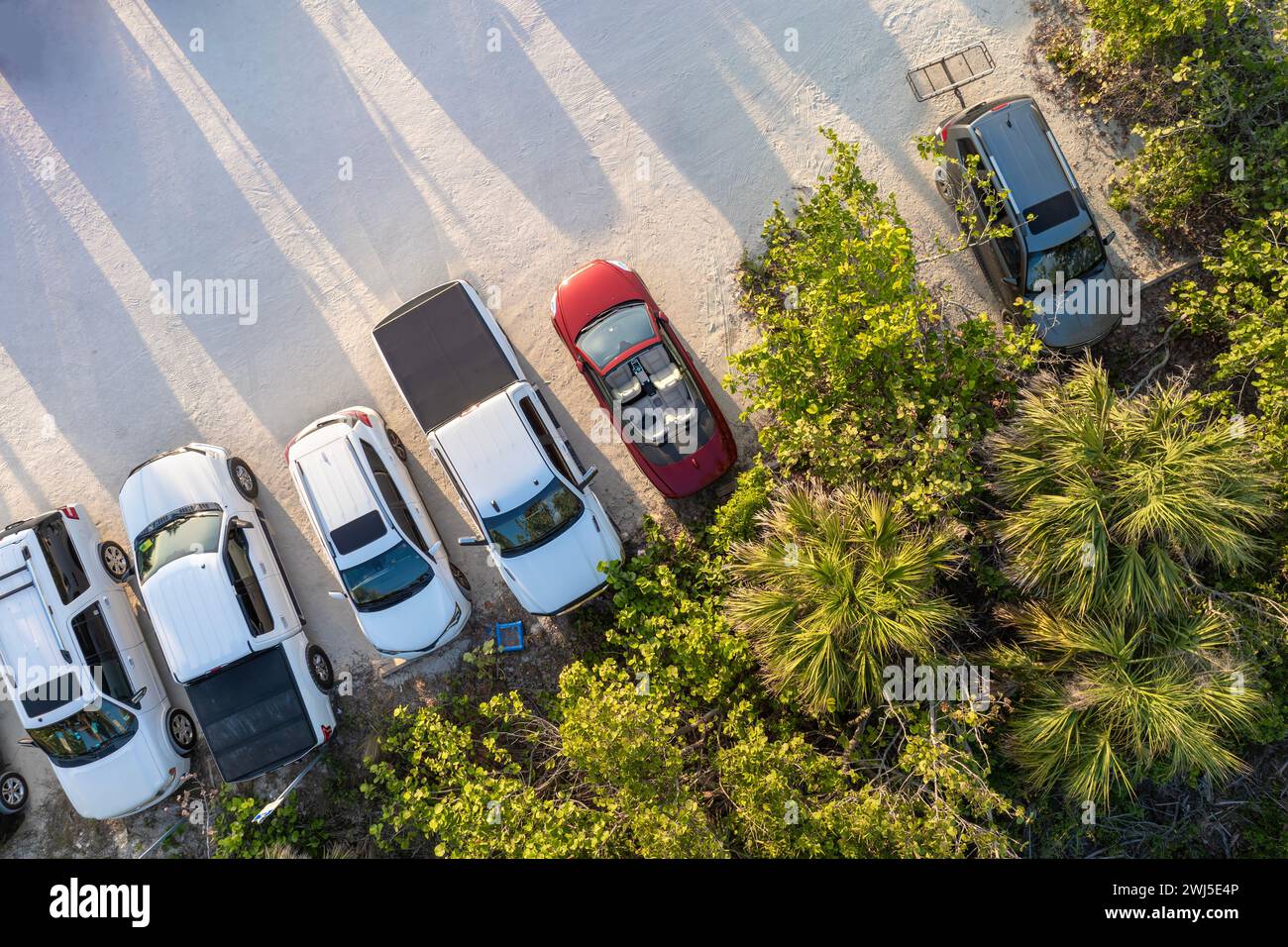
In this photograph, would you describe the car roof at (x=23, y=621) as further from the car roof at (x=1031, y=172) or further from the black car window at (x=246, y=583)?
the car roof at (x=1031, y=172)

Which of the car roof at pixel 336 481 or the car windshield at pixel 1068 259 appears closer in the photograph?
the car roof at pixel 336 481

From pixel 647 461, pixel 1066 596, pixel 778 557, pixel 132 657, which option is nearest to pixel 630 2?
pixel 647 461

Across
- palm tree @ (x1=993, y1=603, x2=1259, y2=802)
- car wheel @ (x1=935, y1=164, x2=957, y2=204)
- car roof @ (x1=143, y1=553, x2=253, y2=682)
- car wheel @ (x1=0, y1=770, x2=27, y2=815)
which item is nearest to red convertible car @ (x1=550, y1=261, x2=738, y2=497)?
palm tree @ (x1=993, y1=603, x2=1259, y2=802)

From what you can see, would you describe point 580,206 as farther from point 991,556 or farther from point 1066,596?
point 1066,596

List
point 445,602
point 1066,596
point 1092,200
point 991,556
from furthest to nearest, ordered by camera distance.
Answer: point 1092,200 < point 445,602 < point 991,556 < point 1066,596

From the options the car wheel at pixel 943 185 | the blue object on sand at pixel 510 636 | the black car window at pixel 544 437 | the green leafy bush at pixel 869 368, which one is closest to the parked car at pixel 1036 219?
the car wheel at pixel 943 185

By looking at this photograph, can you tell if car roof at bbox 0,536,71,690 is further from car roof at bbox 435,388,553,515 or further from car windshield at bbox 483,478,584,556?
car windshield at bbox 483,478,584,556
